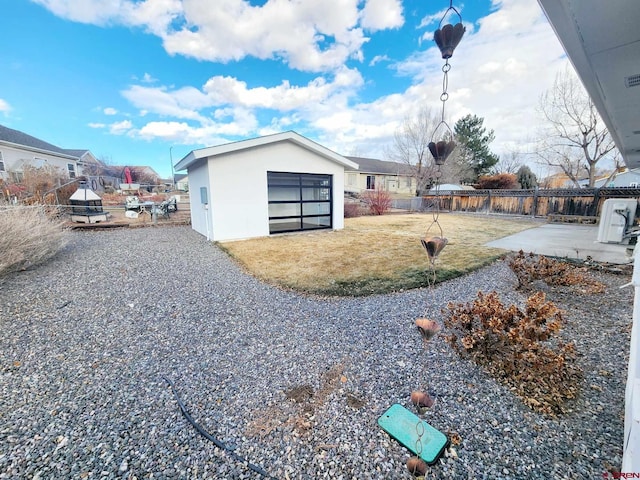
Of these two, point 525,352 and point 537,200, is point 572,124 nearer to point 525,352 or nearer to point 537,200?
point 537,200

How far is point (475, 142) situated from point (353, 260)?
2534 centimetres

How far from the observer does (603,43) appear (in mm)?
2057

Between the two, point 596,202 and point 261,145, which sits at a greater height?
point 261,145

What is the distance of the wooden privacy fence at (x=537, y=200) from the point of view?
1183 centimetres

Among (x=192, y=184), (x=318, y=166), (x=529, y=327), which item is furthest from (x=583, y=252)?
(x=192, y=184)

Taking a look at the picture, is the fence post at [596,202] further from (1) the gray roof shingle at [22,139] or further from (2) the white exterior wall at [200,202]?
(1) the gray roof shingle at [22,139]

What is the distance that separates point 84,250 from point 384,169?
27491 mm

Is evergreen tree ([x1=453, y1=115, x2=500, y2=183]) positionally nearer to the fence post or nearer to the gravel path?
the fence post

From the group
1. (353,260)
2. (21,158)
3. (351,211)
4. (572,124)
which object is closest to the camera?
(353,260)

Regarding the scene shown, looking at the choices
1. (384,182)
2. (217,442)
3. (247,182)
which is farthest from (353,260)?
(384,182)

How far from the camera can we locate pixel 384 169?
29.1 m

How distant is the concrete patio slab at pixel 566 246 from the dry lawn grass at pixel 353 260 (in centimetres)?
64

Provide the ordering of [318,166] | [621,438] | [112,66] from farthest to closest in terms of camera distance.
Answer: [112,66], [318,166], [621,438]

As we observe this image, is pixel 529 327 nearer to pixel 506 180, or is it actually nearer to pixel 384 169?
pixel 506 180
